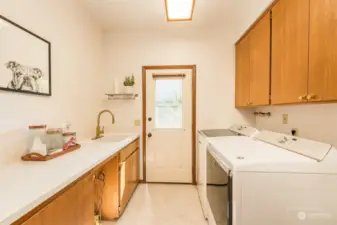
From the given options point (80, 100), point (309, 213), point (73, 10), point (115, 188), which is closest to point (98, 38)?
point (73, 10)

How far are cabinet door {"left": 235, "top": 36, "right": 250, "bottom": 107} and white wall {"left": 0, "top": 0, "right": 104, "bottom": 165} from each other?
226 cm

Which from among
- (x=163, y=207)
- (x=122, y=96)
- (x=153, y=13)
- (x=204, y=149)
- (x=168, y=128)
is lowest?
(x=163, y=207)

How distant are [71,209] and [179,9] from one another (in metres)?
2.18

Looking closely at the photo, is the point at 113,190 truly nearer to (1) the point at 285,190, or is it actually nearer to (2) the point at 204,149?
(2) the point at 204,149

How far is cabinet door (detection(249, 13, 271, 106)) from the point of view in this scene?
6.96ft

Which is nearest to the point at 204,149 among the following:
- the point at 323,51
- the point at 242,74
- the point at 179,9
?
the point at 242,74

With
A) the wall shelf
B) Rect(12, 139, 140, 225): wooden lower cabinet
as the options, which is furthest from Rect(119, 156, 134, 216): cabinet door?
the wall shelf

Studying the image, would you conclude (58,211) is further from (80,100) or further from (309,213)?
(80,100)

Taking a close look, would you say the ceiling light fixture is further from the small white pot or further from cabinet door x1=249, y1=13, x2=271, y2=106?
the small white pot

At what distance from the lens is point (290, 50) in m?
1.67

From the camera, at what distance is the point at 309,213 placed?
1.18m

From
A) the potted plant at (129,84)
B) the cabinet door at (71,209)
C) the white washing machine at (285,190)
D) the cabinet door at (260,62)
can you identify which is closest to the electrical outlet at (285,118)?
the cabinet door at (260,62)

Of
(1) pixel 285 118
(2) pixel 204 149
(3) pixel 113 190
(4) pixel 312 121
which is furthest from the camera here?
(2) pixel 204 149

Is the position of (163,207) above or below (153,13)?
below
